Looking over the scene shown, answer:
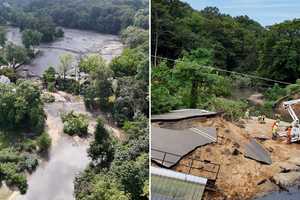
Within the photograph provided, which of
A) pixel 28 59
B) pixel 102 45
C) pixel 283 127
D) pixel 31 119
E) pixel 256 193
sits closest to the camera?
pixel 256 193

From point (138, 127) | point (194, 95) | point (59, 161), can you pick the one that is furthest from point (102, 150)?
point (194, 95)

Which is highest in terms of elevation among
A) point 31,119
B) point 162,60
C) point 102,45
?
point 162,60

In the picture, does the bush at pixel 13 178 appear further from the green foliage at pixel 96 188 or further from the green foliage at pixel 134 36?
the green foliage at pixel 134 36

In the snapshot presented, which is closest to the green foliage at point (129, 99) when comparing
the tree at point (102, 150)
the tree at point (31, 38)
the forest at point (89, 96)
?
the forest at point (89, 96)

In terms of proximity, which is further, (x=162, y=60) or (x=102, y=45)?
(x=102, y=45)

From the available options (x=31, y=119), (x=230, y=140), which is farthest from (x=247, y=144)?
(x=31, y=119)

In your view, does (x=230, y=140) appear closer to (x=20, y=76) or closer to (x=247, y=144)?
(x=247, y=144)

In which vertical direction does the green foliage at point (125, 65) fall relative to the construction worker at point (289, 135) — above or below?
below
